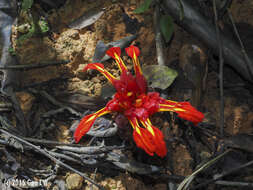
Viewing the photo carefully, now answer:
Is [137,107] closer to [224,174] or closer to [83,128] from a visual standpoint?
[83,128]

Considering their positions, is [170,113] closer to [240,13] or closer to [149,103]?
[149,103]

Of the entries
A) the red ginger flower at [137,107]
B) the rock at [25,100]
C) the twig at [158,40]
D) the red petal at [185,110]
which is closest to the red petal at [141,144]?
the red ginger flower at [137,107]

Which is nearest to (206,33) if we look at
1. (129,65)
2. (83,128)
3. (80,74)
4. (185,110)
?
(129,65)

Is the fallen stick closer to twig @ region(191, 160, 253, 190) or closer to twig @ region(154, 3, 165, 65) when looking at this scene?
twig @ region(154, 3, 165, 65)

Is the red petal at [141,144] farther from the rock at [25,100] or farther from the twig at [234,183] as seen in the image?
the rock at [25,100]

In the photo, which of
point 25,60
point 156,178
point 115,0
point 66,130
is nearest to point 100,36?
point 115,0

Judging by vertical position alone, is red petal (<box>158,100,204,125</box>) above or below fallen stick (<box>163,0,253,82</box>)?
below

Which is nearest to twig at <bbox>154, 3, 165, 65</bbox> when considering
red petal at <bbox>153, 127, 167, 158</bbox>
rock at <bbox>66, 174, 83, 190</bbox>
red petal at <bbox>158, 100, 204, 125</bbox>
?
red petal at <bbox>158, 100, 204, 125</bbox>

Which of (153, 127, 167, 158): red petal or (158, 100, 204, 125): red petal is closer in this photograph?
(153, 127, 167, 158): red petal

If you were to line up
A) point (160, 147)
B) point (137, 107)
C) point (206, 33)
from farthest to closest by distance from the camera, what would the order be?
point (206, 33)
point (137, 107)
point (160, 147)
